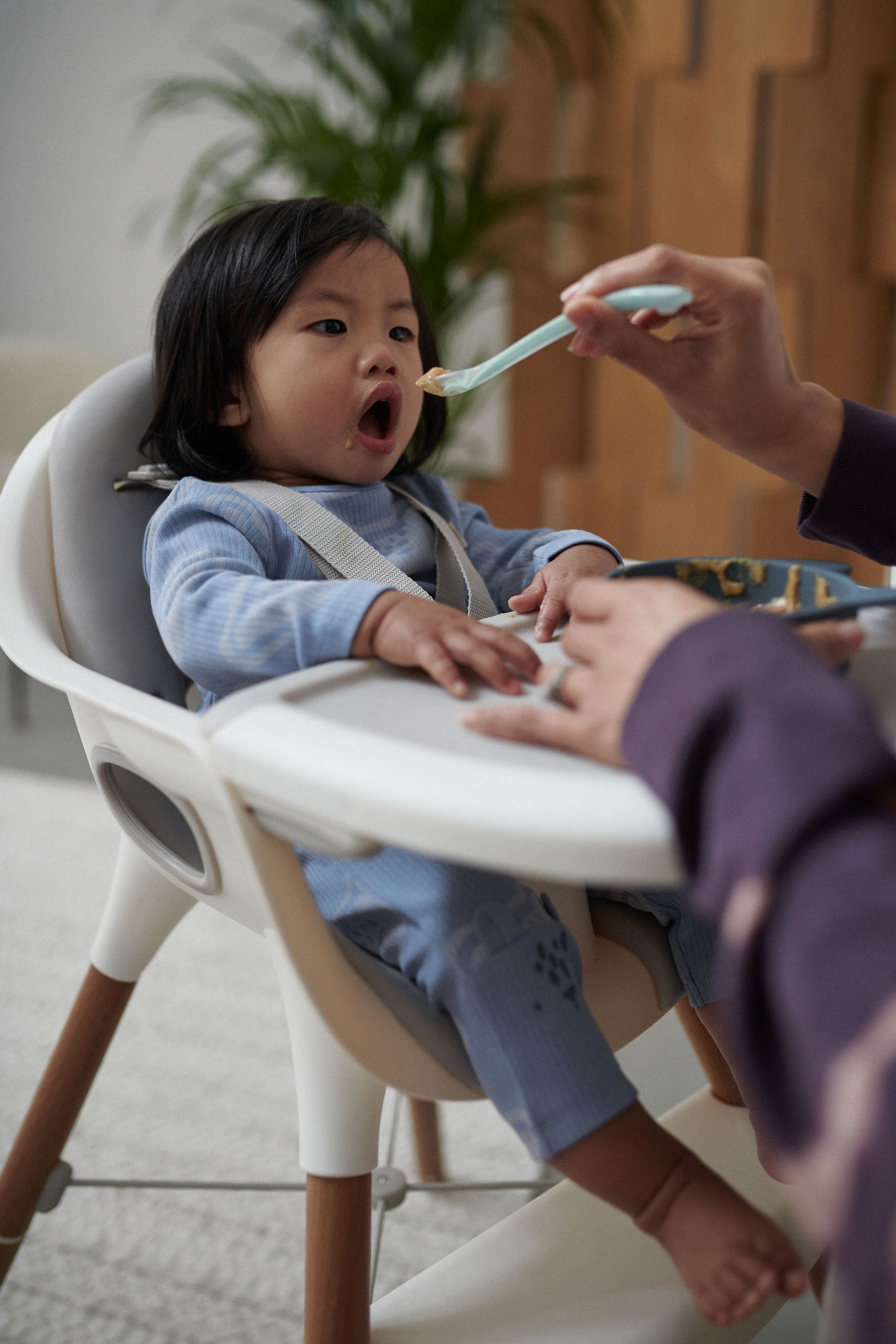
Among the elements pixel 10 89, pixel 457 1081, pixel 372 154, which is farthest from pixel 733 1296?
pixel 10 89

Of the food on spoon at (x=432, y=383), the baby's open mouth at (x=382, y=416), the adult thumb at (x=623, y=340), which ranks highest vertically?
the adult thumb at (x=623, y=340)

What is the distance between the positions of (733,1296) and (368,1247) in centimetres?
22

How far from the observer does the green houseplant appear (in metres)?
2.07

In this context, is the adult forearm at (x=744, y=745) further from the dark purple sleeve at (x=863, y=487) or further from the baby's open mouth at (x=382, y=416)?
the baby's open mouth at (x=382, y=416)

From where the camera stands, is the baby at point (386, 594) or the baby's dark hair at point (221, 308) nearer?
the baby at point (386, 594)

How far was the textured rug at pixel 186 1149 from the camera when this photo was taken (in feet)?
3.22

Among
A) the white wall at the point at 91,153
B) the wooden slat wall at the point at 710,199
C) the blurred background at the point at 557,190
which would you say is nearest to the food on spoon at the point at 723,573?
the blurred background at the point at 557,190

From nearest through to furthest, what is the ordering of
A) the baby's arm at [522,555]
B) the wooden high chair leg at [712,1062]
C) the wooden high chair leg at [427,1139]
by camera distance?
the baby's arm at [522,555], the wooden high chair leg at [712,1062], the wooden high chair leg at [427,1139]

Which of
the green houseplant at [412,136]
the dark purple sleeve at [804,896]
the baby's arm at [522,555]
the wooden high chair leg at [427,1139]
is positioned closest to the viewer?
the dark purple sleeve at [804,896]

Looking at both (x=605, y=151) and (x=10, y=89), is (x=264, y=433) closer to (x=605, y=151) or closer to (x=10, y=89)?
(x=605, y=151)

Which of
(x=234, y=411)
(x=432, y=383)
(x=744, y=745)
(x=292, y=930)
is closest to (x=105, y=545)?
(x=234, y=411)

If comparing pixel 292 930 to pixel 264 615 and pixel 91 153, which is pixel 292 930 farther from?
pixel 91 153

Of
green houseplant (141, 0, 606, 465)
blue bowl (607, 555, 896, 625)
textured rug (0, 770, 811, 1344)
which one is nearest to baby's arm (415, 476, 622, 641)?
blue bowl (607, 555, 896, 625)

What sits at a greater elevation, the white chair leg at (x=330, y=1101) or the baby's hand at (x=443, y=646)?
the baby's hand at (x=443, y=646)
